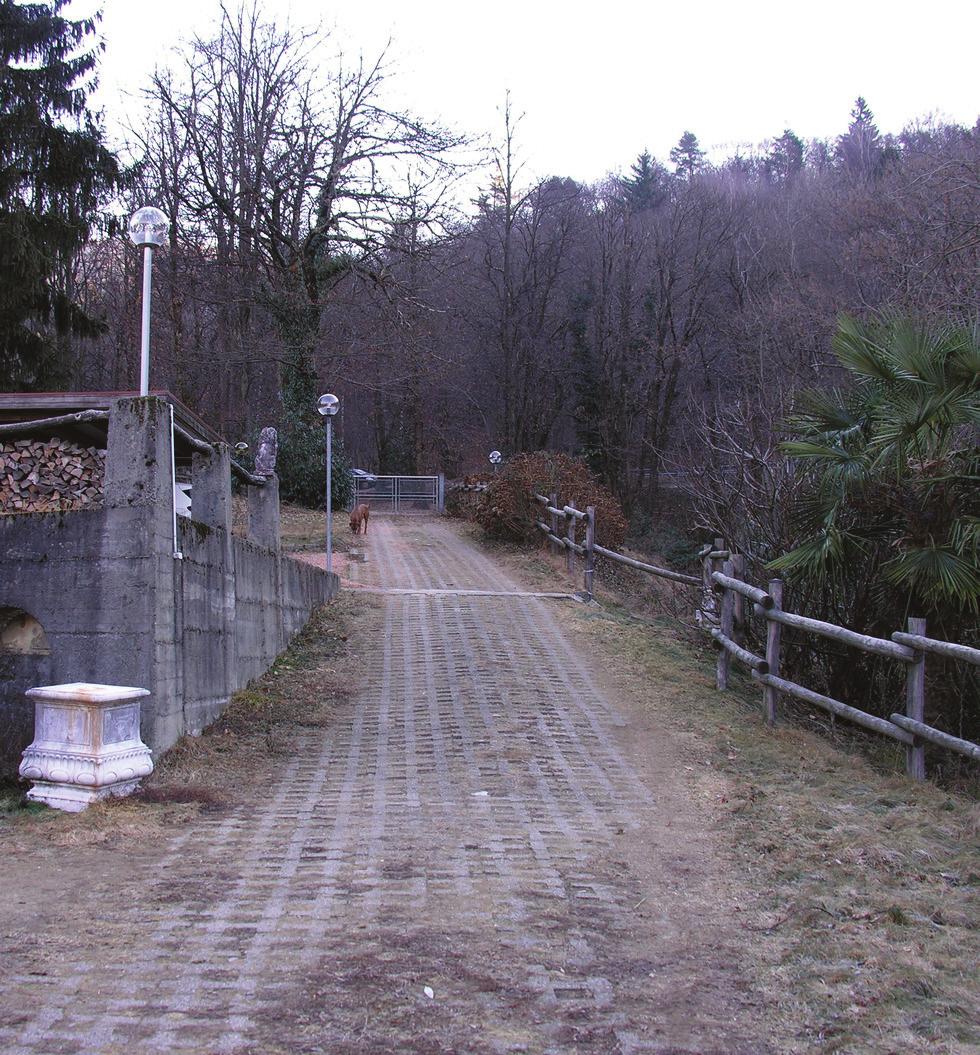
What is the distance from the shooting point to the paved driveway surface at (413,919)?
3562 millimetres

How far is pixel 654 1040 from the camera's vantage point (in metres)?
3.54

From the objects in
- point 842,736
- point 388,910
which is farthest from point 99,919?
point 842,736

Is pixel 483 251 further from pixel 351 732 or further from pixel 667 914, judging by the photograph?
pixel 667 914

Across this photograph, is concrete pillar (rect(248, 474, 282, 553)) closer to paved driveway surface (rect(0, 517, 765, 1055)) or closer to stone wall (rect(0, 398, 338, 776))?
paved driveway surface (rect(0, 517, 765, 1055))

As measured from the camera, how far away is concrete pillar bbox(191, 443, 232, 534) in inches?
356

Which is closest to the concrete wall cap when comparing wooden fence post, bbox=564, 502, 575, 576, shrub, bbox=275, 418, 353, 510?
wooden fence post, bbox=564, 502, 575, 576

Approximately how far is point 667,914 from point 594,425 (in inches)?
1452

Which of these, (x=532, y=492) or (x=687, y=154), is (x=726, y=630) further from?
(x=687, y=154)

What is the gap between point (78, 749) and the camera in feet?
20.7

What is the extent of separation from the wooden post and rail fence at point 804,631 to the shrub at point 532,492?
5953mm

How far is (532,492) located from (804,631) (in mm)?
11476

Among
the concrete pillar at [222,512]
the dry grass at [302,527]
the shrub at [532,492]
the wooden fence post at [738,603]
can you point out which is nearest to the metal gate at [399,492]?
the dry grass at [302,527]

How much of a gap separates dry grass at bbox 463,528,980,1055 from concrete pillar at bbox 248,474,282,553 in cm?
494

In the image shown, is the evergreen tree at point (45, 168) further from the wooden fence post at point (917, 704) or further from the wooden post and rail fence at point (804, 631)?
the wooden fence post at point (917, 704)
